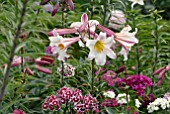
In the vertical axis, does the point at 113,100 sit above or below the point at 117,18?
below

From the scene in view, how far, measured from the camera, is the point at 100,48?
222 cm

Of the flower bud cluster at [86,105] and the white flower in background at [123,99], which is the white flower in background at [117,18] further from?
the flower bud cluster at [86,105]

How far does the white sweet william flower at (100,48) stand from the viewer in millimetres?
2174

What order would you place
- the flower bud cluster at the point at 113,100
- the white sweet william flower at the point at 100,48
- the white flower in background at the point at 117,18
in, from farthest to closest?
the white flower in background at the point at 117,18
the flower bud cluster at the point at 113,100
the white sweet william flower at the point at 100,48

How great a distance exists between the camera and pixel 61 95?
7.95 feet

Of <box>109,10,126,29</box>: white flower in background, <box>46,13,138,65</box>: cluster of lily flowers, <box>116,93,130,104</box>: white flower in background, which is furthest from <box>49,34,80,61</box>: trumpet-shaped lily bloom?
<box>109,10,126,29</box>: white flower in background

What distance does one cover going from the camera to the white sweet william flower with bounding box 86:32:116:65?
2174 millimetres

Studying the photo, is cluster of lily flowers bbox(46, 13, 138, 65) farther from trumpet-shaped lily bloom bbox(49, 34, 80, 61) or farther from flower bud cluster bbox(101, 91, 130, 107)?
flower bud cluster bbox(101, 91, 130, 107)

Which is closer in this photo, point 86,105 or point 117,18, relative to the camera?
point 86,105

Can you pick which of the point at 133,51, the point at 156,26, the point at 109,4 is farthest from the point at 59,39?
the point at 133,51

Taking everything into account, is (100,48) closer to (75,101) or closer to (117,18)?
(75,101)

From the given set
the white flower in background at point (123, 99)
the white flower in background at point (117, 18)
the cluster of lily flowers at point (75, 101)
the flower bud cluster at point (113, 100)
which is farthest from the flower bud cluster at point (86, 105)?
the white flower in background at point (117, 18)

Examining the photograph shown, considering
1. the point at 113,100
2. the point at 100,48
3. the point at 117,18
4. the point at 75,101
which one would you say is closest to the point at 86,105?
the point at 75,101

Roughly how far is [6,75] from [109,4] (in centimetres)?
185
